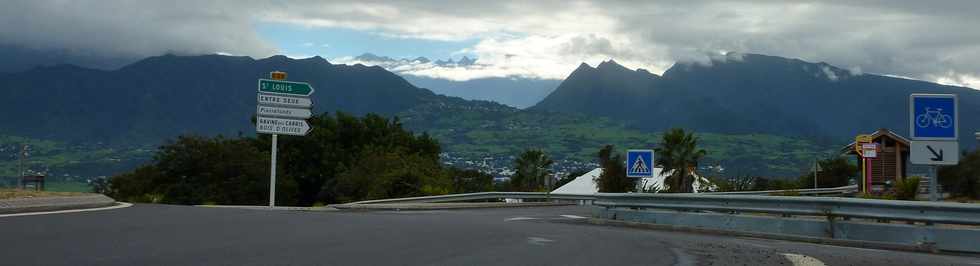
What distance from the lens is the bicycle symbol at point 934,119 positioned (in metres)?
13.5

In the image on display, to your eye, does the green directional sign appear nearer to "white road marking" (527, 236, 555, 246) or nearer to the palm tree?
"white road marking" (527, 236, 555, 246)

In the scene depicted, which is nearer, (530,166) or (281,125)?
(281,125)

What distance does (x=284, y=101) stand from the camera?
94.9 ft

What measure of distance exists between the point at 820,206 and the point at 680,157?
163 feet

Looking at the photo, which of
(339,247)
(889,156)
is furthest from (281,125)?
(889,156)

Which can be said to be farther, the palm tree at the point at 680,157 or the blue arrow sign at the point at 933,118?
the palm tree at the point at 680,157

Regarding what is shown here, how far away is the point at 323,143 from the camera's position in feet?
261

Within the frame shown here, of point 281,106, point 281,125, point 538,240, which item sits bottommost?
point 538,240

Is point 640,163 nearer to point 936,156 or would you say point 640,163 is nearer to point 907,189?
point 907,189

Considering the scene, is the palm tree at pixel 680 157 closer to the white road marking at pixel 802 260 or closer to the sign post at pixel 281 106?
the sign post at pixel 281 106

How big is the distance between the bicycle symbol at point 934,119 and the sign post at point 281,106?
18494 mm

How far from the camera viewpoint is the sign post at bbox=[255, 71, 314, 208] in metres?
28.3

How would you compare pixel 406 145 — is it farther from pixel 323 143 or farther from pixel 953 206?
pixel 953 206

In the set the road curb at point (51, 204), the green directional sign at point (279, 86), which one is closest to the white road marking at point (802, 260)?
the road curb at point (51, 204)
